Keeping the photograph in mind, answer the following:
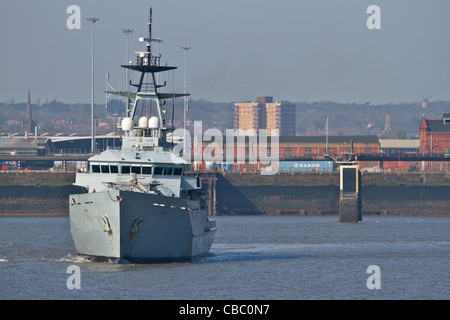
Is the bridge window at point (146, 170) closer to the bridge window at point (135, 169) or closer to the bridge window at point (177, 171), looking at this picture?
the bridge window at point (135, 169)

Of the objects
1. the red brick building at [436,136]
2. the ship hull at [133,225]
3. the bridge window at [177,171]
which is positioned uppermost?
the red brick building at [436,136]

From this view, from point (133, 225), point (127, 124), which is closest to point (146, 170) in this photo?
point (133, 225)

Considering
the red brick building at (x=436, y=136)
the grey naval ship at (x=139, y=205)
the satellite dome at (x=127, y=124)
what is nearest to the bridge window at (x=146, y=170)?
the grey naval ship at (x=139, y=205)

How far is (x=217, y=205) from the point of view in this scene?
130125 mm

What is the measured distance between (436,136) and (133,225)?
13208 cm

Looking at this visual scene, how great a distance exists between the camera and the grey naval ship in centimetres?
5331

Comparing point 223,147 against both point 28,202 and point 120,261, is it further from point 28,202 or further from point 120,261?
point 120,261

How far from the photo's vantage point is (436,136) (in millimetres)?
176250

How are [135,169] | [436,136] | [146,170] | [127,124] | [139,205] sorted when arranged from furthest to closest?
[436,136] < [127,124] < [146,170] < [135,169] < [139,205]

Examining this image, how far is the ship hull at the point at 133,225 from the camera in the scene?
53.0 metres

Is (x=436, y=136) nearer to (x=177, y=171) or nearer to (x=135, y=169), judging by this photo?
(x=177, y=171)

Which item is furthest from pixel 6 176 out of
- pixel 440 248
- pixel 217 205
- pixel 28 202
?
pixel 440 248
